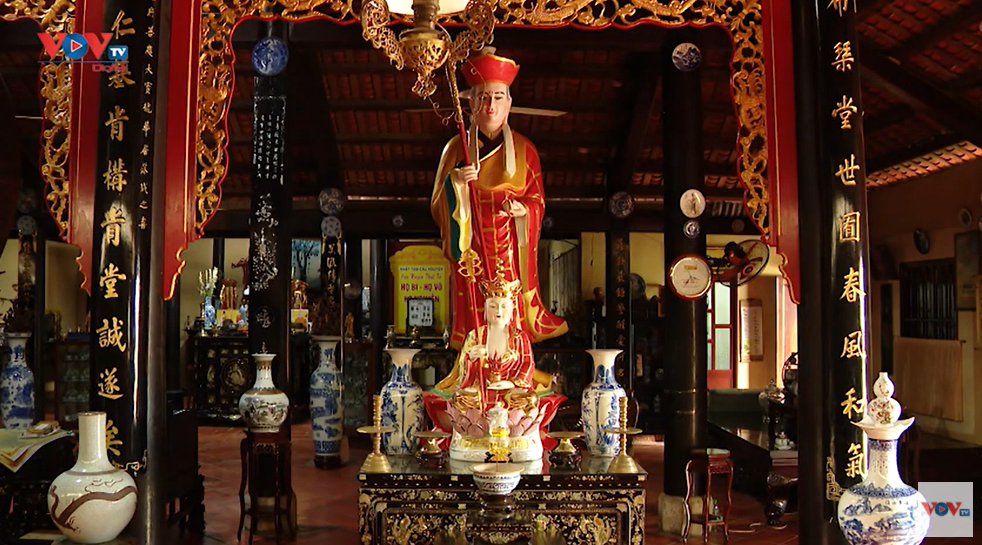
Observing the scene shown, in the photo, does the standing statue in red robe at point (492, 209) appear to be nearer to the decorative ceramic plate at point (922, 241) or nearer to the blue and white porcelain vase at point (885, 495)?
the blue and white porcelain vase at point (885, 495)

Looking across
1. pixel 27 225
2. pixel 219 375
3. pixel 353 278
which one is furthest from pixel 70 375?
pixel 353 278

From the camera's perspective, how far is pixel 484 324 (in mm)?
4934

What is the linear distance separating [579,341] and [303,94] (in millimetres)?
4353

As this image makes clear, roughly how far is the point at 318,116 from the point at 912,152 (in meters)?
5.33

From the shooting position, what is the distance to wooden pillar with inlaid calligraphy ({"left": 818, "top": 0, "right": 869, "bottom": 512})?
3.51 metres

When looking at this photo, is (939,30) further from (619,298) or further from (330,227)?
(330,227)

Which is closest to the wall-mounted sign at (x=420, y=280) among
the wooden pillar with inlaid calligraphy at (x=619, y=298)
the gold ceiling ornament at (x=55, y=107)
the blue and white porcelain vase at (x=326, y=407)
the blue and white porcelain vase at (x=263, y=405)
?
the wooden pillar with inlaid calligraphy at (x=619, y=298)

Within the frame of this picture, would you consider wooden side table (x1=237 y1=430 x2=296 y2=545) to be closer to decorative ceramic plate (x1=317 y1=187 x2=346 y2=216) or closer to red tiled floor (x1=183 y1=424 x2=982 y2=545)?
red tiled floor (x1=183 y1=424 x2=982 y2=545)

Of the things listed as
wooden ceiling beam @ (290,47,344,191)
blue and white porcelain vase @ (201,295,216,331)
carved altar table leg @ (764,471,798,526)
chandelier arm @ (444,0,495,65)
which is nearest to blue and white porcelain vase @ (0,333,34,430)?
wooden ceiling beam @ (290,47,344,191)

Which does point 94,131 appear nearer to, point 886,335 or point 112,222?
point 112,222

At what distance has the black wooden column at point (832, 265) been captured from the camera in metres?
3.52

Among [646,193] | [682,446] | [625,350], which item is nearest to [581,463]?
[682,446]

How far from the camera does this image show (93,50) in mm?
3580

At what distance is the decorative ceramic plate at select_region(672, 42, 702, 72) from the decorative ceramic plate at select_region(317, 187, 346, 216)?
4.01 m
